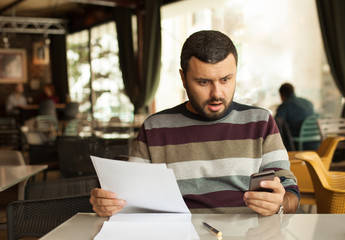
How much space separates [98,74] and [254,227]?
1081 cm

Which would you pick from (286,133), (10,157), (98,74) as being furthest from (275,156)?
(98,74)

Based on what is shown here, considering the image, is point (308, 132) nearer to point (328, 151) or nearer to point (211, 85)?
point (328, 151)

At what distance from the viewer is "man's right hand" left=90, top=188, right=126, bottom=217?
140 cm

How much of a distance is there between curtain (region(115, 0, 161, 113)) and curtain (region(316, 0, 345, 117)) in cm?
376

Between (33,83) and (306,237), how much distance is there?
47.5 feet

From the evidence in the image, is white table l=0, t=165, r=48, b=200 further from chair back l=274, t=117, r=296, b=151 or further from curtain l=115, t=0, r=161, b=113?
curtain l=115, t=0, r=161, b=113

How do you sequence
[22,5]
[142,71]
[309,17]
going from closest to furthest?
[309,17] < [142,71] < [22,5]

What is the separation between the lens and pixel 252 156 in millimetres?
1675

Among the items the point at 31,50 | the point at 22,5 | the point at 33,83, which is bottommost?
the point at 33,83

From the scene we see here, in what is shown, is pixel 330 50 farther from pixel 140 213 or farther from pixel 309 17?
pixel 140 213

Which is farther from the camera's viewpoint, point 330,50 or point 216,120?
point 330,50

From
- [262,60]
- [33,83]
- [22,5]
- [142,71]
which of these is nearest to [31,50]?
[33,83]

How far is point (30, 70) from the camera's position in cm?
1470

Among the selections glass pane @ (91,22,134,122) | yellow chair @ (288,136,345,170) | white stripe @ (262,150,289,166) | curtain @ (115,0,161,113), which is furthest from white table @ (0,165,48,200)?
glass pane @ (91,22,134,122)
